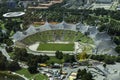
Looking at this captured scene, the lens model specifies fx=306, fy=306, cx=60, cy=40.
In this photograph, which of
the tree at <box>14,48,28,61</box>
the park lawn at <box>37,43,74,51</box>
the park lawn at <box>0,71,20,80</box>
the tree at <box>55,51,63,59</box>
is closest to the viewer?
the park lawn at <box>0,71,20,80</box>

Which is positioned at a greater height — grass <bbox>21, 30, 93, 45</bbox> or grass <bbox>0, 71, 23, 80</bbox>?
grass <bbox>21, 30, 93, 45</bbox>

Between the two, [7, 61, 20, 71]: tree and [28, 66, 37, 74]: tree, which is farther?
[7, 61, 20, 71]: tree

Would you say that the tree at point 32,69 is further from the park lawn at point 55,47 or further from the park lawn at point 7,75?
the park lawn at point 55,47

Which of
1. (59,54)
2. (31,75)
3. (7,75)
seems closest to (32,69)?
(31,75)

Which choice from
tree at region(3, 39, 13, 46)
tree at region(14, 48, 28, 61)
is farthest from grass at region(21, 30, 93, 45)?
tree at region(14, 48, 28, 61)

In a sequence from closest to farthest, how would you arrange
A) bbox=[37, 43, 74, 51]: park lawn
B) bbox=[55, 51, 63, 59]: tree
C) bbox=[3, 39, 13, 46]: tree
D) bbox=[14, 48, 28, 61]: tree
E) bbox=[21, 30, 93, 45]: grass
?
bbox=[14, 48, 28, 61]: tree → bbox=[55, 51, 63, 59]: tree → bbox=[37, 43, 74, 51]: park lawn → bbox=[3, 39, 13, 46]: tree → bbox=[21, 30, 93, 45]: grass

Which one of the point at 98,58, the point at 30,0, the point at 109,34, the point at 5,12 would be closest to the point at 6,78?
the point at 98,58

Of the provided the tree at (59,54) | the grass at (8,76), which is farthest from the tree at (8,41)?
the grass at (8,76)

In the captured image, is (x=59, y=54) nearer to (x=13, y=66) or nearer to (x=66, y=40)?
(x=13, y=66)

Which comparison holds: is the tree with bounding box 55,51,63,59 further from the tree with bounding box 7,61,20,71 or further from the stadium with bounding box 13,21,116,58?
the tree with bounding box 7,61,20,71
